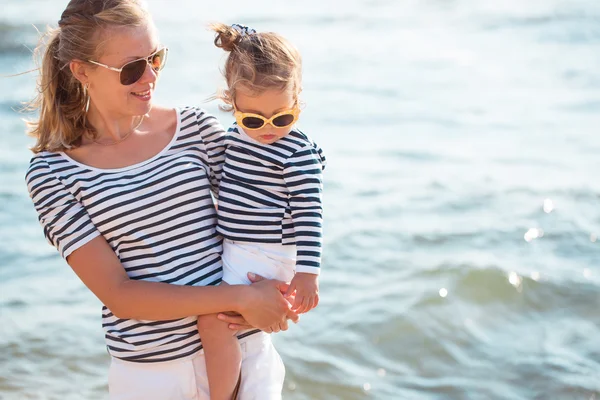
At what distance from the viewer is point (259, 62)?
2.58 meters

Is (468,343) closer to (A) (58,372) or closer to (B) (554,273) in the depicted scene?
(B) (554,273)

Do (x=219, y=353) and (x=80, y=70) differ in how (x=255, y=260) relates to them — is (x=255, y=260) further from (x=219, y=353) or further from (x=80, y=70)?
(x=80, y=70)

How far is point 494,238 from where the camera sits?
6270mm

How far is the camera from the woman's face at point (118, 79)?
104 inches

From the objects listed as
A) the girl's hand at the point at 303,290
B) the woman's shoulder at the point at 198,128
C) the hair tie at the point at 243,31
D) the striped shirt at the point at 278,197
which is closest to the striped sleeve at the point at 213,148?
the woman's shoulder at the point at 198,128

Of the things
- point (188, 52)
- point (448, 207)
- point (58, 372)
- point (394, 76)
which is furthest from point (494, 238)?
point (188, 52)

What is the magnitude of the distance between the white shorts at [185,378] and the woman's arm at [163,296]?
0.20m

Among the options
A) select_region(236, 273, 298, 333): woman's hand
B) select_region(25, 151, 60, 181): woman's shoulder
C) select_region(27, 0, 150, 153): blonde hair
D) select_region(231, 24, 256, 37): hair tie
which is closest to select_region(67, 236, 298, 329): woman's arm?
select_region(236, 273, 298, 333): woman's hand

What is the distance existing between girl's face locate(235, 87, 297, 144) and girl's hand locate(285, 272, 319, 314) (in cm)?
44

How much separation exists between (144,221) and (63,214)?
244 mm

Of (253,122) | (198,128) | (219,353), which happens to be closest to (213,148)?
(198,128)

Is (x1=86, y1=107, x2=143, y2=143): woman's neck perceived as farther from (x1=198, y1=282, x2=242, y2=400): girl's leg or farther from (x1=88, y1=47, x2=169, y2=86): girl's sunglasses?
(x1=198, y1=282, x2=242, y2=400): girl's leg

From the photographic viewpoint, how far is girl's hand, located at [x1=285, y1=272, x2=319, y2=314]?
2.60 meters

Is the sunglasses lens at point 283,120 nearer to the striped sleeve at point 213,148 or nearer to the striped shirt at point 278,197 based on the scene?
the striped shirt at point 278,197
